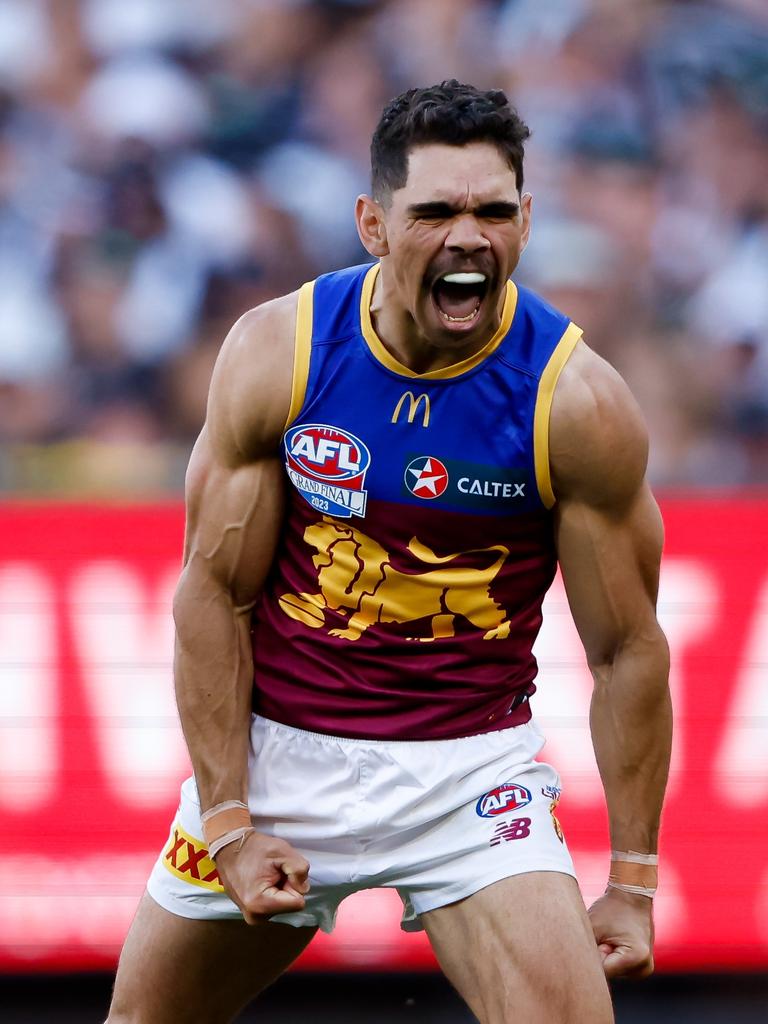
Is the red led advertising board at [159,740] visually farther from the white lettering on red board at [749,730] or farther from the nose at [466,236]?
the nose at [466,236]

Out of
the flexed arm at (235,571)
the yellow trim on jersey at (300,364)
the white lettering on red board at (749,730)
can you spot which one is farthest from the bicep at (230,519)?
the white lettering on red board at (749,730)

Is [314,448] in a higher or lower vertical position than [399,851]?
higher

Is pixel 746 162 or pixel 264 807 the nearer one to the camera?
pixel 264 807

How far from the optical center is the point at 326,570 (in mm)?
2816

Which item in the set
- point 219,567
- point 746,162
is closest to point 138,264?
point 746,162

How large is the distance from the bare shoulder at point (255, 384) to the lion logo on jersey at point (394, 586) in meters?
0.20

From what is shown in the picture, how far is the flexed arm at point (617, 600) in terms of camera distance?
2611mm

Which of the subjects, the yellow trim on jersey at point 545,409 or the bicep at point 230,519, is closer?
the yellow trim on jersey at point 545,409

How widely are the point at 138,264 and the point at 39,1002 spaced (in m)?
2.75

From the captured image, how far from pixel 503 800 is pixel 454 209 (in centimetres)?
102

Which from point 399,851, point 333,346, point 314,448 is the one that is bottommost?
point 399,851

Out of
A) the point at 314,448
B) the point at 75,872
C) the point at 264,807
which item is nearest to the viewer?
the point at 314,448

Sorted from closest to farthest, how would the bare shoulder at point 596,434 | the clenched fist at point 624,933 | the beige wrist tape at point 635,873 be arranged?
the bare shoulder at point 596,434 → the clenched fist at point 624,933 → the beige wrist tape at point 635,873

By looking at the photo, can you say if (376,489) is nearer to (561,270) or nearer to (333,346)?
(333,346)
